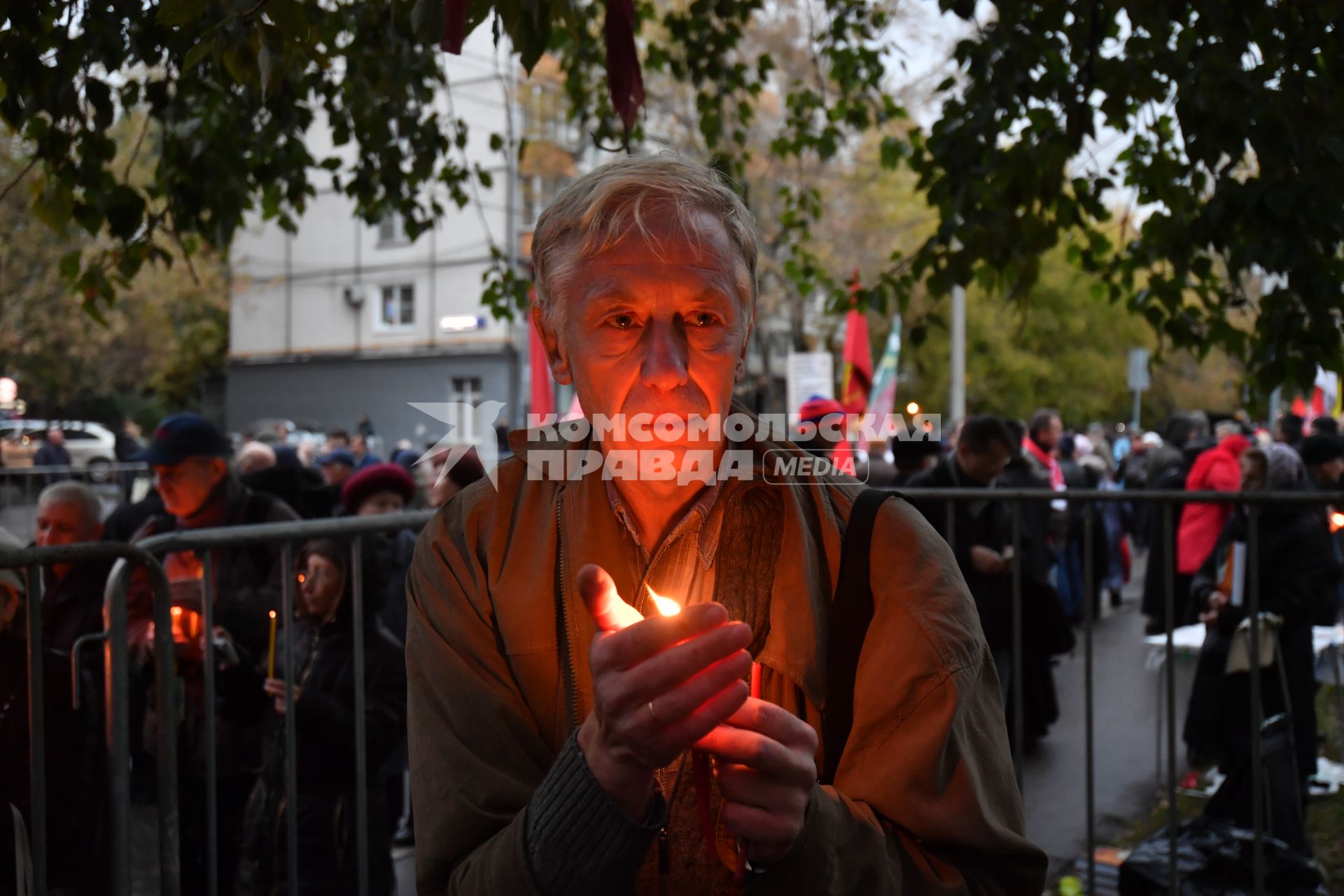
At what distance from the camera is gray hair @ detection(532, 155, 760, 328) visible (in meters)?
1.48

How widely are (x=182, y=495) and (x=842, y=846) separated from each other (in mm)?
4133

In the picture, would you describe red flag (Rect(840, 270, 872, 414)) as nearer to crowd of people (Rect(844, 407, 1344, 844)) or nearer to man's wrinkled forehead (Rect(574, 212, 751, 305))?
crowd of people (Rect(844, 407, 1344, 844))

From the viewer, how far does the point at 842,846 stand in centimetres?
131

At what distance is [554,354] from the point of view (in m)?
1.64

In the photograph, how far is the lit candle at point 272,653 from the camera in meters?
3.65

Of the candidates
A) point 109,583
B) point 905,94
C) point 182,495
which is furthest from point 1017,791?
point 905,94

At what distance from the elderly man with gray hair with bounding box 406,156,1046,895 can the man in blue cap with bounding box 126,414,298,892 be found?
1.86 meters

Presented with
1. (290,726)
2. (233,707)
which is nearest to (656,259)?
(290,726)

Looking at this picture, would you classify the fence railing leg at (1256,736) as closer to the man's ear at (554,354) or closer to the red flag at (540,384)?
the man's ear at (554,354)

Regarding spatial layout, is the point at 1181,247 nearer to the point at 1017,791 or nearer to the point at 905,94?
the point at 1017,791

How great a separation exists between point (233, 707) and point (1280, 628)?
5.06 metres

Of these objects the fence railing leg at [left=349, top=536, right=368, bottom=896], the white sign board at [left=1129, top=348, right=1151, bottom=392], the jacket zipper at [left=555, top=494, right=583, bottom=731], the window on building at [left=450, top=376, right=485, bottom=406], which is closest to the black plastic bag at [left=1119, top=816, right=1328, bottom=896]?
the fence railing leg at [left=349, top=536, right=368, bottom=896]

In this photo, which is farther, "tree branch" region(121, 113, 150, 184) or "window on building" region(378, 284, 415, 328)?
"window on building" region(378, 284, 415, 328)

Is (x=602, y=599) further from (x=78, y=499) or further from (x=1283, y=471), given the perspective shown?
(x=1283, y=471)
